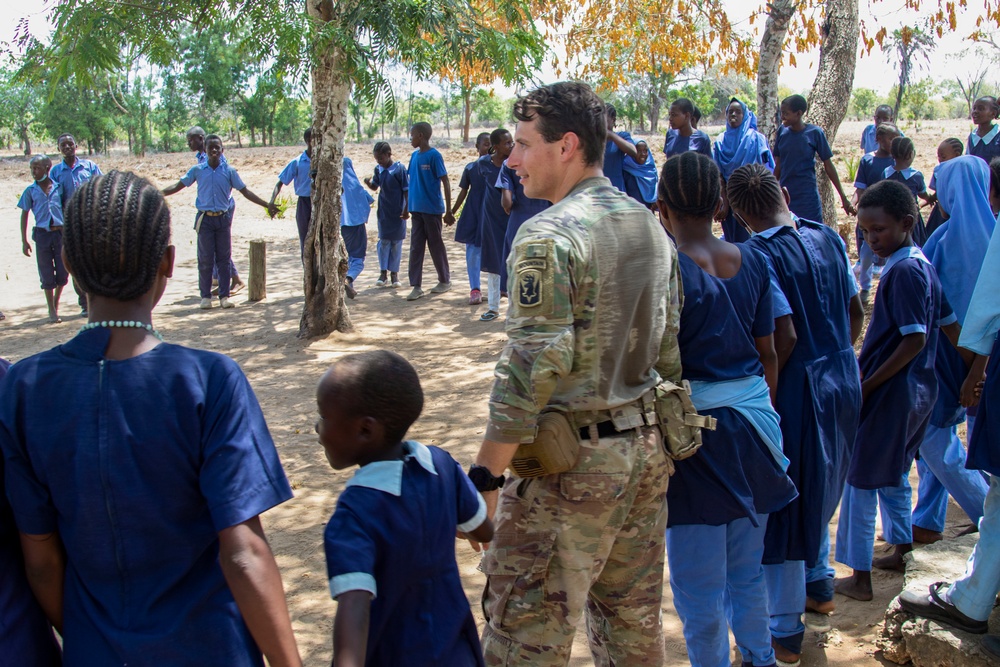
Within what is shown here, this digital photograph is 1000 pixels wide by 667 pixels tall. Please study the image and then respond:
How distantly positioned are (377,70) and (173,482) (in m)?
5.77

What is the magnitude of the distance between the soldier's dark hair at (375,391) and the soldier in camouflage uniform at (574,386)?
0.28 m

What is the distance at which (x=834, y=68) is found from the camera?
29.9 ft

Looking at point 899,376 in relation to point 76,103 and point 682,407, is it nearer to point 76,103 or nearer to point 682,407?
point 682,407

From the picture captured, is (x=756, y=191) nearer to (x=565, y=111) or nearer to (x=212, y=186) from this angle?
(x=565, y=111)

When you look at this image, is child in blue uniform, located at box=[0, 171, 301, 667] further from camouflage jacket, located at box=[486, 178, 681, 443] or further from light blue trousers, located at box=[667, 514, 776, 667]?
light blue trousers, located at box=[667, 514, 776, 667]

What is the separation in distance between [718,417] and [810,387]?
56cm

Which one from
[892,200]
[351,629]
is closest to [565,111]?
[351,629]

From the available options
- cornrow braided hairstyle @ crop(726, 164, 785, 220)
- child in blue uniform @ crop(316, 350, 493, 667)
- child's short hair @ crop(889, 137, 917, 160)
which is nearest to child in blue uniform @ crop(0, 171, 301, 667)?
child in blue uniform @ crop(316, 350, 493, 667)

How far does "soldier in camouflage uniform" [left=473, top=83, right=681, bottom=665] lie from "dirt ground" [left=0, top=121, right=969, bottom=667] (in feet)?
3.95

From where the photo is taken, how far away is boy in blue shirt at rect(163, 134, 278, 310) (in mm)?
9633

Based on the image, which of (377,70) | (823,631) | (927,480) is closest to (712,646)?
(823,631)

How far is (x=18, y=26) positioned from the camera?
655cm

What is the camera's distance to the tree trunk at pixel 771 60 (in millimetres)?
9680

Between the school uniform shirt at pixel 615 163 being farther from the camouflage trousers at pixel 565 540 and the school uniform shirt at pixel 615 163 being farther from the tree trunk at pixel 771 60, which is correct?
the camouflage trousers at pixel 565 540
